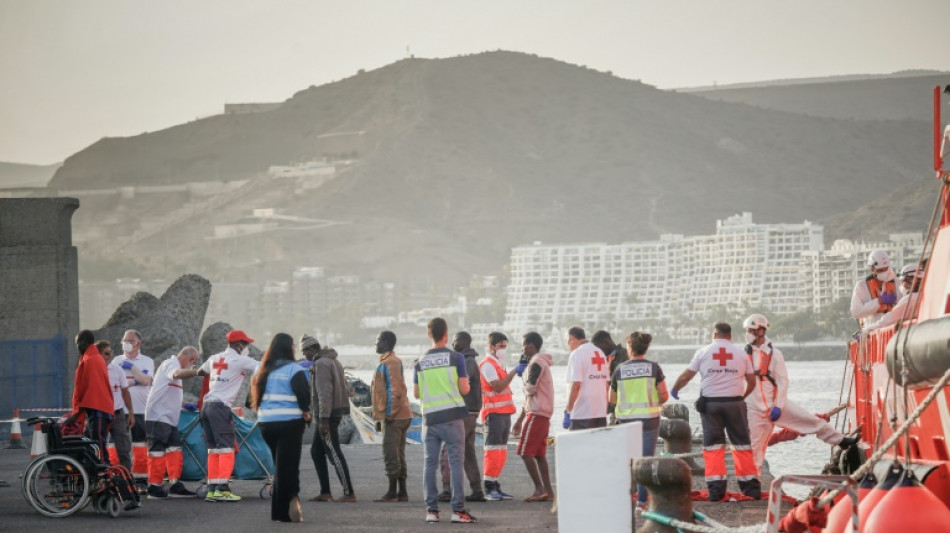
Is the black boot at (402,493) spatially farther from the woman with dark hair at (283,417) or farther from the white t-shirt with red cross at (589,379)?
the woman with dark hair at (283,417)

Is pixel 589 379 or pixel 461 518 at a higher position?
pixel 589 379

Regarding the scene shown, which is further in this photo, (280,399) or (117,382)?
(117,382)

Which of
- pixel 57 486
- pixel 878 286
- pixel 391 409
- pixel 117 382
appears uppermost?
pixel 878 286

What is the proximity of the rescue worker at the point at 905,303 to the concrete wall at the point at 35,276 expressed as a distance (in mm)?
16558

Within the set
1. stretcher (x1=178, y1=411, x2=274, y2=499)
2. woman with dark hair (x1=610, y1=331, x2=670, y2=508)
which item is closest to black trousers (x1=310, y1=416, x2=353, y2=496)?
stretcher (x1=178, y1=411, x2=274, y2=499)

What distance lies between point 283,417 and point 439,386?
1425 mm

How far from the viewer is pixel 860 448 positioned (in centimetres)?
1423

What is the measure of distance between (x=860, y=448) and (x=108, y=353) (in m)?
8.36

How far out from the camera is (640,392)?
573 inches

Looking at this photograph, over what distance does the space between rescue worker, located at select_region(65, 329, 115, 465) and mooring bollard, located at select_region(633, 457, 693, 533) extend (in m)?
8.12

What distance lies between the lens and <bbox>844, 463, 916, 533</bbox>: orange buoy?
7.66 m

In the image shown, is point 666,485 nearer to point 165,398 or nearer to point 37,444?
point 165,398

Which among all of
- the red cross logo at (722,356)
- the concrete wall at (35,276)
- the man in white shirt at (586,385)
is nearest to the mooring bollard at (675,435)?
the man in white shirt at (586,385)

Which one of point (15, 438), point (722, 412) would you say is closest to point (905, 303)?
point (722, 412)
